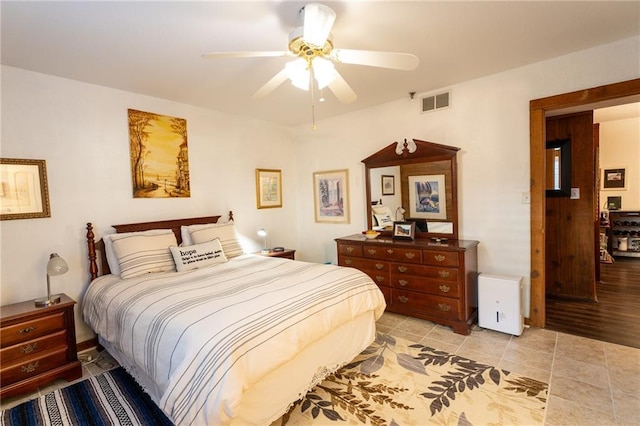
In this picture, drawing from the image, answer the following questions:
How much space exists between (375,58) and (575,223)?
142 inches

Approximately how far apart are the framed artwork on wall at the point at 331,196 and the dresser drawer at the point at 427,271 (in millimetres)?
1318

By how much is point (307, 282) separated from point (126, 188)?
2268mm

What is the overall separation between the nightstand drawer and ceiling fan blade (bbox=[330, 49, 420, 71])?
9.79 ft

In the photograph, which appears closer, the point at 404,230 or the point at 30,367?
the point at 30,367

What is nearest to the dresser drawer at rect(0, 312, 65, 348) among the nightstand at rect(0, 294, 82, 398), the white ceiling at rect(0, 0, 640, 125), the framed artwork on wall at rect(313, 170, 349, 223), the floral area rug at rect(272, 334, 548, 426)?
the nightstand at rect(0, 294, 82, 398)

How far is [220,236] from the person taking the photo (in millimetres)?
3561

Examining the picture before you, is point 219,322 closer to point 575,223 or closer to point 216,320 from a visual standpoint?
point 216,320

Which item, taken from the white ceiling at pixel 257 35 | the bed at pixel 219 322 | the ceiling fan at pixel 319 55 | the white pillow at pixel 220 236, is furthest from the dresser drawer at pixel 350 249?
the ceiling fan at pixel 319 55

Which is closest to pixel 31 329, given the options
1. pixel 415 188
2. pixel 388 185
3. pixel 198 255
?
pixel 198 255

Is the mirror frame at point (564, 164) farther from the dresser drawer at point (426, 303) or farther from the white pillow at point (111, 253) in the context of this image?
the white pillow at point (111, 253)

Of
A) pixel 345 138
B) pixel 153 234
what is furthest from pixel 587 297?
pixel 153 234

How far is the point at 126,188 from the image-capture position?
3205 millimetres

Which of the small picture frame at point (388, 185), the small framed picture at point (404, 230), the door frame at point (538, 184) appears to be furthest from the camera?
the small picture frame at point (388, 185)

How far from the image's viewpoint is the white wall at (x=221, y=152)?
2.60 meters
